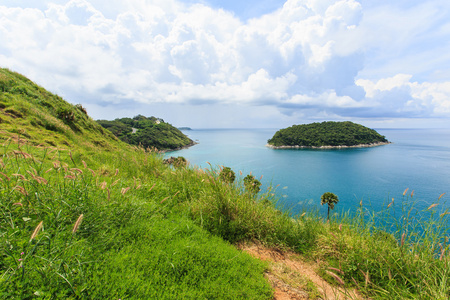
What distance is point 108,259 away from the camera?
2.74m

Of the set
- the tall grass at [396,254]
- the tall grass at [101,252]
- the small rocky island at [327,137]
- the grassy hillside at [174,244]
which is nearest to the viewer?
the tall grass at [101,252]

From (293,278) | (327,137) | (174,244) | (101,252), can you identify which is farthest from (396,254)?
(327,137)

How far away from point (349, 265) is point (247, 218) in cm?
245

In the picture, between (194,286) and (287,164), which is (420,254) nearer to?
(194,286)

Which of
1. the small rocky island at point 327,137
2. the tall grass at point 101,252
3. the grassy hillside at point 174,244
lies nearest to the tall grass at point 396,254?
the grassy hillside at point 174,244

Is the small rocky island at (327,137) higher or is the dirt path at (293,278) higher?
the small rocky island at (327,137)

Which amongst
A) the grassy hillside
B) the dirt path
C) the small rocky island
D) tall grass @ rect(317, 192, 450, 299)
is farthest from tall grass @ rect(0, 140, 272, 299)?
the small rocky island

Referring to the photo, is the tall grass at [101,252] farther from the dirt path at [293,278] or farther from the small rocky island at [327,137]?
the small rocky island at [327,137]

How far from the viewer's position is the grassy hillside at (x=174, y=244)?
7.70 ft

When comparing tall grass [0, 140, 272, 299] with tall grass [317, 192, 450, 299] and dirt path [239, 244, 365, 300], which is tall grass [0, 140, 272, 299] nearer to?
dirt path [239, 244, 365, 300]

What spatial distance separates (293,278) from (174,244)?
8.20 feet

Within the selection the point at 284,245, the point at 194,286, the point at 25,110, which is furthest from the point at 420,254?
the point at 25,110

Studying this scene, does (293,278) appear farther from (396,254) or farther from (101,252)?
(101,252)

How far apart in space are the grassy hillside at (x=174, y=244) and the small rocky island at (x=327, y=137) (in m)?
153
